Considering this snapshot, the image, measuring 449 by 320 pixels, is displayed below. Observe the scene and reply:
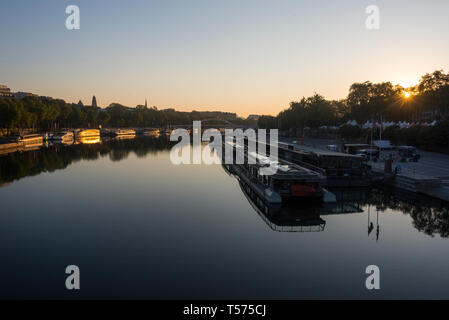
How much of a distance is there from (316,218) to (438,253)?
7.34 m

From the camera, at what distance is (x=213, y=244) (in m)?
17.7

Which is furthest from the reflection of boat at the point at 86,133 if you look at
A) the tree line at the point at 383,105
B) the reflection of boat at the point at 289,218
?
the reflection of boat at the point at 289,218

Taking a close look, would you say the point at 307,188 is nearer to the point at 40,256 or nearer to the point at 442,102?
the point at 40,256

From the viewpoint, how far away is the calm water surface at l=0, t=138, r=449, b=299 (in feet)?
43.0

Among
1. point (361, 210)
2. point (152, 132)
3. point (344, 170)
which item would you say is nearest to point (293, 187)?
point (361, 210)

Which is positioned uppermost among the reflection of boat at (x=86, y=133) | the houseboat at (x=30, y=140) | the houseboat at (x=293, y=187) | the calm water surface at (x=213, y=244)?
the reflection of boat at (x=86, y=133)

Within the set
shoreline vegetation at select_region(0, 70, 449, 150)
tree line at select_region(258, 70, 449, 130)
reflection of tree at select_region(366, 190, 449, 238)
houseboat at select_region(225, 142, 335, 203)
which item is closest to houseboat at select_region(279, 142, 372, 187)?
reflection of tree at select_region(366, 190, 449, 238)

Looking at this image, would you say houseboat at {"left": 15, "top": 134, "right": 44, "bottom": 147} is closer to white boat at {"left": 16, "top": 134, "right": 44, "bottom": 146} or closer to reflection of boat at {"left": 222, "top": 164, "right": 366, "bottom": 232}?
white boat at {"left": 16, "top": 134, "right": 44, "bottom": 146}

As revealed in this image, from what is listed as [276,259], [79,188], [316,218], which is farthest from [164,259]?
[79,188]

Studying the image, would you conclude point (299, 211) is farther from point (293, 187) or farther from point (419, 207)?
point (419, 207)

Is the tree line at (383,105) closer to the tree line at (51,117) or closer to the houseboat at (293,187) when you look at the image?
the houseboat at (293,187)

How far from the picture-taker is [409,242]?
18266 millimetres

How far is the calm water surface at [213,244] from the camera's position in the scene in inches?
516
